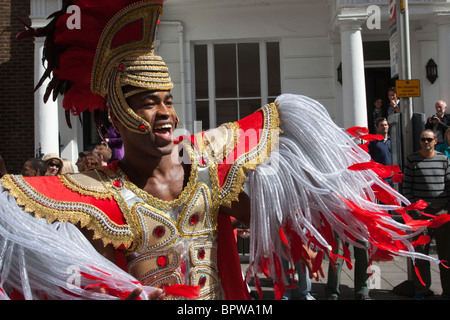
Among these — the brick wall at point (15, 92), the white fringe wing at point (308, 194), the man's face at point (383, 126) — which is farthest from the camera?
the brick wall at point (15, 92)

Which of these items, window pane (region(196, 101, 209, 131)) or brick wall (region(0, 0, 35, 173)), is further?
window pane (region(196, 101, 209, 131))

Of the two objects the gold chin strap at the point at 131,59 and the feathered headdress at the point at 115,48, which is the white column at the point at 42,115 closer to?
the feathered headdress at the point at 115,48

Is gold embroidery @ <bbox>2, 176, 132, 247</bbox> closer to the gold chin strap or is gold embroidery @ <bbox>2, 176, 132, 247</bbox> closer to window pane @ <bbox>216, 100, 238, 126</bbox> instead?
the gold chin strap

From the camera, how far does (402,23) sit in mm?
6316

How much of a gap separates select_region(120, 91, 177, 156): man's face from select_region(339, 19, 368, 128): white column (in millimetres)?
7619

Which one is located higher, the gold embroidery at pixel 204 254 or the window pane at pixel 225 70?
the window pane at pixel 225 70

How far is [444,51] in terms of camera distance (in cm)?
973

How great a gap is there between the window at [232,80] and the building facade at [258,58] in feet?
0.06

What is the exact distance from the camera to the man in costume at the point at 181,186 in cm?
225

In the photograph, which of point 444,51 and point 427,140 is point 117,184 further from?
point 444,51

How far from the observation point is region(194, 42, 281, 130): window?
10742mm
